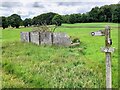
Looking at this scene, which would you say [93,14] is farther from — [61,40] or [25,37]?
[61,40]

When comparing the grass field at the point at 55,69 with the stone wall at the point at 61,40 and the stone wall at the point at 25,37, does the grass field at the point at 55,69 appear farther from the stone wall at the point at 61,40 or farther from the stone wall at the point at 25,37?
the stone wall at the point at 25,37

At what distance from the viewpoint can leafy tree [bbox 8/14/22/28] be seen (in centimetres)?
1695

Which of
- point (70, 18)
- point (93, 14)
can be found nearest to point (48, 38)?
point (93, 14)

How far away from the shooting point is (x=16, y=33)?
18922 mm

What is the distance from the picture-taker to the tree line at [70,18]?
16.2 m

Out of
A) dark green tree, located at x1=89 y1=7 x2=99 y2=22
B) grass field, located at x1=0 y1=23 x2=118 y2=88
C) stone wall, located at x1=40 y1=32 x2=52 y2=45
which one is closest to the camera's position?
grass field, located at x1=0 y1=23 x2=118 y2=88

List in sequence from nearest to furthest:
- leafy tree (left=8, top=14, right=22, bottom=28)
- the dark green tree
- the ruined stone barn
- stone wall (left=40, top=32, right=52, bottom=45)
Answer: the ruined stone barn → stone wall (left=40, top=32, right=52, bottom=45) → the dark green tree → leafy tree (left=8, top=14, right=22, bottom=28)

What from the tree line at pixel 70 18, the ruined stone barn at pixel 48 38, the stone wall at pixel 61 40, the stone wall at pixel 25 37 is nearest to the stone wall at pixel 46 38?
the ruined stone barn at pixel 48 38

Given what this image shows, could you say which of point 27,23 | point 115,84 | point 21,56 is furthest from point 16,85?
point 27,23

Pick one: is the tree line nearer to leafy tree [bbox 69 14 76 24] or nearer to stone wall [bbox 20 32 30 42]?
leafy tree [bbox 69 14 76 24]

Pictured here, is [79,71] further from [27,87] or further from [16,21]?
[16,21]

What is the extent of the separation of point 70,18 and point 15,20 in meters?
3.95

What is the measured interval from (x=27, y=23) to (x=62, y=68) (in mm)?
9942

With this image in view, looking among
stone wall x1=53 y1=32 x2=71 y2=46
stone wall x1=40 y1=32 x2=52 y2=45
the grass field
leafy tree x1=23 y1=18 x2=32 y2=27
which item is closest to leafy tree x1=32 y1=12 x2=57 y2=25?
leafy tree x1=23 y1=18 x2=32 y2=27
